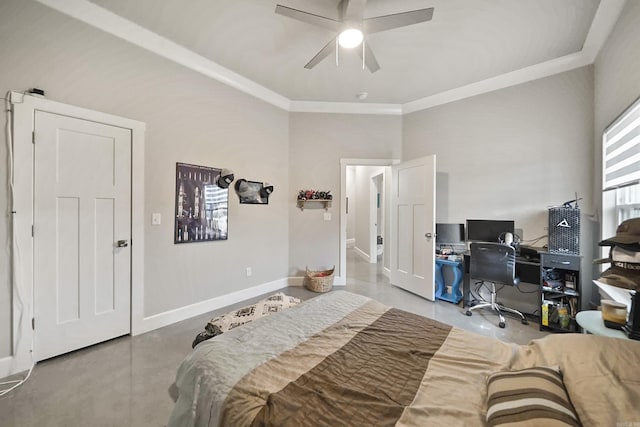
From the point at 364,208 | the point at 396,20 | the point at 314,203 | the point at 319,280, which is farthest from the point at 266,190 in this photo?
the point at 364,208

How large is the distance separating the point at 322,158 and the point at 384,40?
1.94 metres

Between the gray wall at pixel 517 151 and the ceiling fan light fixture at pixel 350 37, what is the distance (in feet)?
7.73

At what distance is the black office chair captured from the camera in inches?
114

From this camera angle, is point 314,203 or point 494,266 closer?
point 494,266

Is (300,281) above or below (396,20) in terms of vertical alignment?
below

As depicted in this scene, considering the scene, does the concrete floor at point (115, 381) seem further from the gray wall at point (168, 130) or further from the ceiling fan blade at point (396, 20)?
the ceiling fan blade at point (396, 20)

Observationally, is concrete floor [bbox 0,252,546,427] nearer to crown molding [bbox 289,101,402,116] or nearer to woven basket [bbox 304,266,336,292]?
woven basket [bbox 304,266,336,292]

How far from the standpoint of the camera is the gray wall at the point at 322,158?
14.0 ft

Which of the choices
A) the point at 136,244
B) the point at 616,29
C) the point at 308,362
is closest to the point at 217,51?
the point at 136,244

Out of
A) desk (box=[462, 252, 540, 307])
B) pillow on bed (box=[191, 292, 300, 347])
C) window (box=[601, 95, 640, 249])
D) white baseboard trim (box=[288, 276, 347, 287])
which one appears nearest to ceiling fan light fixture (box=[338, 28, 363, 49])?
window (box=[601, 95, 640, 249])

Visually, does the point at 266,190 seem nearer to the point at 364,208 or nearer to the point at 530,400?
the point at 530,400

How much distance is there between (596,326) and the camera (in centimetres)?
168

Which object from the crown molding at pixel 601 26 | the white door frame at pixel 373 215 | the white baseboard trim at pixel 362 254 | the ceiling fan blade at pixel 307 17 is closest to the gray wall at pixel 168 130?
the ceiling fan blade at pixel 307 17

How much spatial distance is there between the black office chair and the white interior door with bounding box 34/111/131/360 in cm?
381
